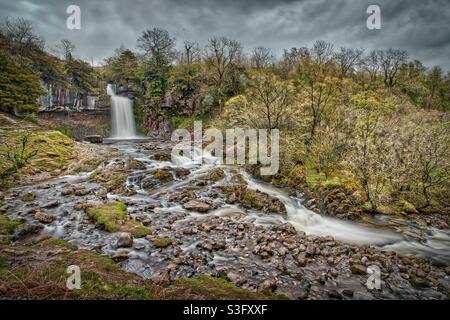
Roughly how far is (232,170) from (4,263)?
450 inches

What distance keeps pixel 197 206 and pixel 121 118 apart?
32653 millimetres

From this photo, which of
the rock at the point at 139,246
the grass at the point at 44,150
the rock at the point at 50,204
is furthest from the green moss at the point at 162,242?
the grass at the point at 44,150

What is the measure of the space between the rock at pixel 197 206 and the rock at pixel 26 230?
4.64 meters

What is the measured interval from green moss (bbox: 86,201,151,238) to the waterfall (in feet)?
98.2

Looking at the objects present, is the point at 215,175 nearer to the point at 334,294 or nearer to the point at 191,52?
the point at 334,294

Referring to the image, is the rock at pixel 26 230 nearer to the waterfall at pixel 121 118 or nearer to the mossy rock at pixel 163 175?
the mossy rock at pixel 163 175

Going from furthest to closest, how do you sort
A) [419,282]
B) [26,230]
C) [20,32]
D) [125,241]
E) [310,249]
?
[20,32]
[26,230]
[310,249]
[125,241]
[419,282]

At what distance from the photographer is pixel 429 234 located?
8305 mm

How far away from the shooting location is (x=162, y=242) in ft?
21.1

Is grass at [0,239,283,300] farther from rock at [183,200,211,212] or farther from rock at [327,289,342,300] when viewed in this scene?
rock at [183,200,211,212]

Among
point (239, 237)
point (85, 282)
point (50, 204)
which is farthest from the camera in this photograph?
point (50, 204)

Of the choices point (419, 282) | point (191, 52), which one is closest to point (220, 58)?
point (191, 52)

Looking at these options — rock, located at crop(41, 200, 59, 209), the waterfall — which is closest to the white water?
rock, located at crop(41, 200, 59, 209)
